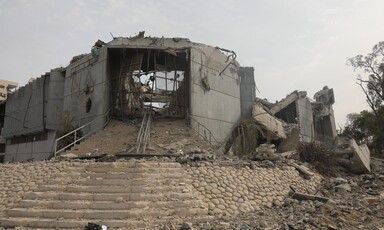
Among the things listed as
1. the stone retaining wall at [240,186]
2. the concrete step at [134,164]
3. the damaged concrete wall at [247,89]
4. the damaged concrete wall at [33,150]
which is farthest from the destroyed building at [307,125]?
the damaged concrete wall at [33,150]

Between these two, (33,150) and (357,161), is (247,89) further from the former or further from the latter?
(33,150)

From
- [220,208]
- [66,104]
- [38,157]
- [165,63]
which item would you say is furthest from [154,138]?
[38,157]

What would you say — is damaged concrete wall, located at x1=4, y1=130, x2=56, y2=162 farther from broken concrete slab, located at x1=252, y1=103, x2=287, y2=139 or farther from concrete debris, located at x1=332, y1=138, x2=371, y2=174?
concrete debris, located at x1=332, y1=138, x2=371, y2=174

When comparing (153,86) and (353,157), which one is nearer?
(353,157)

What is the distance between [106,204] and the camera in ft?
24.3

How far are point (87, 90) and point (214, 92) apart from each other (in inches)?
260

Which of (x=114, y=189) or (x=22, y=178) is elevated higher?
(x=22, y=178)

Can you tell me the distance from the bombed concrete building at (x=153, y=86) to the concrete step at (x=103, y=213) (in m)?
7.21

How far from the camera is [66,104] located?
17.8m

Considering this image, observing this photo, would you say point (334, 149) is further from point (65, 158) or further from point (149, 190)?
point (65, 158)

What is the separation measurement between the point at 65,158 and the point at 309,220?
800 cm

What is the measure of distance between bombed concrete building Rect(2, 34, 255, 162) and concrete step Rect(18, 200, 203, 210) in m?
6.97

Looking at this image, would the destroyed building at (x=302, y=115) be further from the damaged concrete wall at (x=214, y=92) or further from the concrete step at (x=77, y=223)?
the concrete step at (x=77, y=223)

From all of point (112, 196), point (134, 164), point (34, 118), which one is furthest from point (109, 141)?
point (34, 118)
